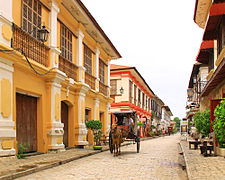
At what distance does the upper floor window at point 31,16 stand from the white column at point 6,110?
203 centimetres

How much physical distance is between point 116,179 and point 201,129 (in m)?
11.7

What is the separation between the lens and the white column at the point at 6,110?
9.25 metres

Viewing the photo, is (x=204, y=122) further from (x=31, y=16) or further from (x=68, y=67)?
(x=31, y=16)

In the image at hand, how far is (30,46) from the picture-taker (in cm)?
1119

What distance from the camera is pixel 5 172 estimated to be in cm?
720

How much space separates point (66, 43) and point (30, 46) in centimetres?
407

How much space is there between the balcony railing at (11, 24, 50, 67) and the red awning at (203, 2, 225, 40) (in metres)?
6.85

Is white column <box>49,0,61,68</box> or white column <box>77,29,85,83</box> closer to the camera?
white column <box>49,0,61,68</box>

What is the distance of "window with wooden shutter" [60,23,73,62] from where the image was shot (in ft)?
48.0

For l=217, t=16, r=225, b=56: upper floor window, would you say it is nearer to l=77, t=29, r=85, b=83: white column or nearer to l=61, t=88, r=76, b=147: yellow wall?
l=77, t=29, r=85, b=83: white column

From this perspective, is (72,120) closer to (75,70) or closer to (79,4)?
(75,70)

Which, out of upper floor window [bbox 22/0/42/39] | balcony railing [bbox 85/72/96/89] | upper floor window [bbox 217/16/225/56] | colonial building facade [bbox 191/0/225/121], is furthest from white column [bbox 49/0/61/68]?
upper floor window [bbox 217/16/225/56]

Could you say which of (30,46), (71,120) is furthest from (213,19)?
(71,120)

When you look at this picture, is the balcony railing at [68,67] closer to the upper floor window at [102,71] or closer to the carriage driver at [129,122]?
the carriage driver at [129,122]
